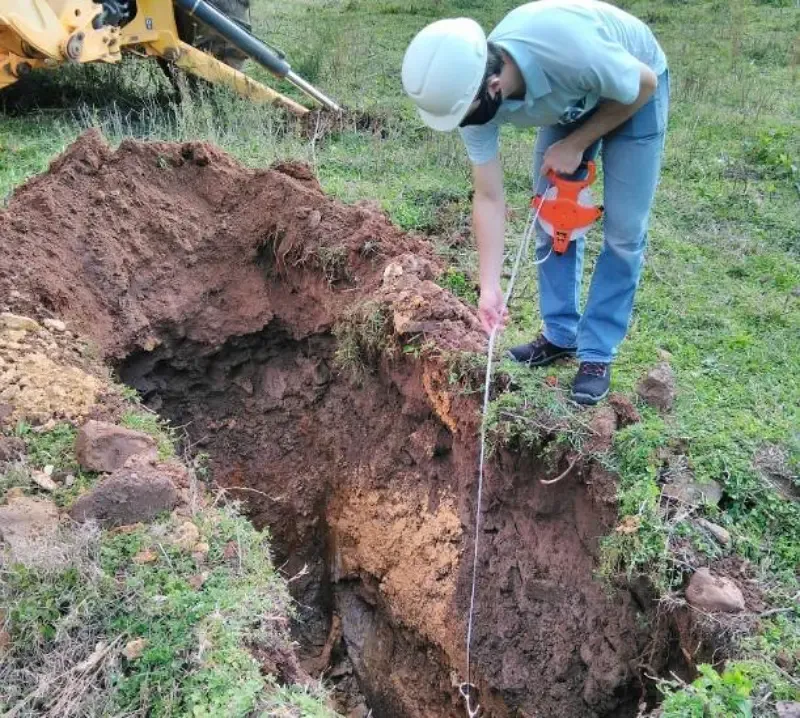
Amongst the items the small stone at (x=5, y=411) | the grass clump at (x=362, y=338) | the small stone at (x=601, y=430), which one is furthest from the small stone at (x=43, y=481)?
the small stone at (x=601, y=430)

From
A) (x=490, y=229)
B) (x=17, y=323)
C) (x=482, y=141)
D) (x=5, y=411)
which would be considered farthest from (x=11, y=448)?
(x=482, y=141)

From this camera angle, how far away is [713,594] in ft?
8.25

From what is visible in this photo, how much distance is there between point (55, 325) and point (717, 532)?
2.99 m

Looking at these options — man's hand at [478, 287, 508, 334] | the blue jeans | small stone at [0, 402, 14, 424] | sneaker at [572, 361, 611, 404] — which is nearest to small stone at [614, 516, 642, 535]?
sneaker at [572, 361, 611, 404]

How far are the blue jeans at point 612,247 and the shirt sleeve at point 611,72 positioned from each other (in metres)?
0.29

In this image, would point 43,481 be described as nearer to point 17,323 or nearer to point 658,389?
point 17,323

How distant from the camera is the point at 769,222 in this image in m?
5.04

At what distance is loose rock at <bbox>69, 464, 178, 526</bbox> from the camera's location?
2699mm

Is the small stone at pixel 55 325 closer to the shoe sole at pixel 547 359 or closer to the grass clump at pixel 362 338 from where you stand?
the grass clump at pixel 362 338

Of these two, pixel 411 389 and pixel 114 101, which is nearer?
pixel 411 389

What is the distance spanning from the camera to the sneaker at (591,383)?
317 centimetres

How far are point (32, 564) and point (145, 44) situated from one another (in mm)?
4729

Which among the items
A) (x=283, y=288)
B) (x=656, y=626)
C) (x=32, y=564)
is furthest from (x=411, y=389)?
(x=32, y=564)

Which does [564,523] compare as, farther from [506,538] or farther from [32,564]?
[32,564]
